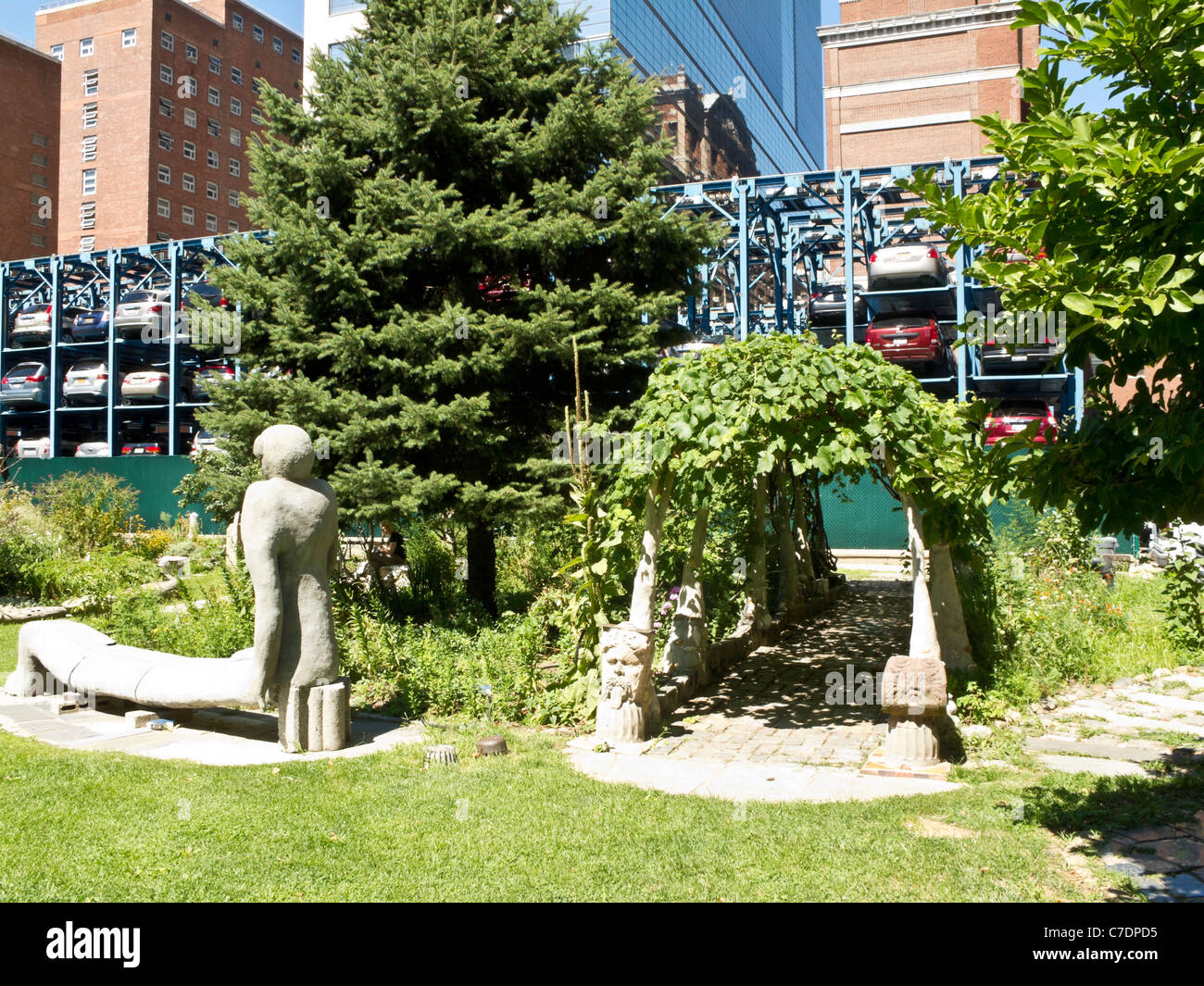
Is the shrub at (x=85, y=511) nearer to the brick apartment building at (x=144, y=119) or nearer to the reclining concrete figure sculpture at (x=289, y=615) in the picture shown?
the reclining concrete figure sculpture at (x=289, y=615)

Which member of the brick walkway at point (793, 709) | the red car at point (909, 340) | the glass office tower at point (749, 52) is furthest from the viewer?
the glass office tower at point (749, 52)

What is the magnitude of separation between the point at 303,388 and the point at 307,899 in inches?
237

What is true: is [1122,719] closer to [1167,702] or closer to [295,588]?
[1167,702]

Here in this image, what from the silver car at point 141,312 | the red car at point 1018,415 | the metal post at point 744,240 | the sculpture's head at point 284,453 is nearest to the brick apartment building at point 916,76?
the metal post at point 744,240

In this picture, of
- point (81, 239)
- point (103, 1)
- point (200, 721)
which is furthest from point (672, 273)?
point (103, 1)

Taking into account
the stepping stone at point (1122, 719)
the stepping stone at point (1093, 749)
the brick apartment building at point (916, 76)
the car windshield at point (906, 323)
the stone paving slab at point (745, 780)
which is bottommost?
the stone paving slab at point (745, 780)

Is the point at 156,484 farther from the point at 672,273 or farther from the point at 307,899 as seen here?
the point at 307,899

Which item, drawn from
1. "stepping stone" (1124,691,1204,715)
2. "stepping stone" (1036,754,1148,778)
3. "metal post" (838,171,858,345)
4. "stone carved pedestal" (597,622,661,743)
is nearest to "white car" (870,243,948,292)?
"metal post" (838,171,858,345)

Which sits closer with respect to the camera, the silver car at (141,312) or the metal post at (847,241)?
the metal post at (847,241)

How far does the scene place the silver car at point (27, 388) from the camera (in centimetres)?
3303

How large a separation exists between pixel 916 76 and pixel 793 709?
46.4 m

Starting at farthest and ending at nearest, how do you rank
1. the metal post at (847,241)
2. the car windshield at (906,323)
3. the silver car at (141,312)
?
the silver car at (141,312)
the metal post at (847,241)
the car windshield at (906,323)

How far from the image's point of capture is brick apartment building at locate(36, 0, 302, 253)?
56.4m

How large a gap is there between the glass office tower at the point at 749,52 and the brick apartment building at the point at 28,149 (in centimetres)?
3578
